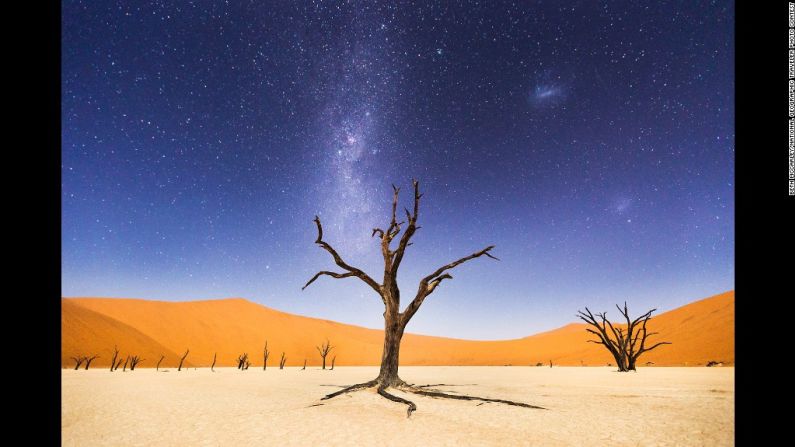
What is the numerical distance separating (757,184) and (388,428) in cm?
697

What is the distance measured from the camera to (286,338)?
77938mm

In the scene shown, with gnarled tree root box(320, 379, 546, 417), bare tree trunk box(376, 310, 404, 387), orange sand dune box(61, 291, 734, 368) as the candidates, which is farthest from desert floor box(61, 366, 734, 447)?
orange sand dune box(61, 291, 734, 368)

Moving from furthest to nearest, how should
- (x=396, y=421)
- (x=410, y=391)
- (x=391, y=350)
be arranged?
(x=391, y=350)
(x=410, y=391)
(x=396, y=421)

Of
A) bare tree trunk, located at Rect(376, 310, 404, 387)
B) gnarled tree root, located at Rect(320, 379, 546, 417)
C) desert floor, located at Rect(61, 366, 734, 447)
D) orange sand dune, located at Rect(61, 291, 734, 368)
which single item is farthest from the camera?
orange sand dune, located at Rect(61, 291, 734, 368)

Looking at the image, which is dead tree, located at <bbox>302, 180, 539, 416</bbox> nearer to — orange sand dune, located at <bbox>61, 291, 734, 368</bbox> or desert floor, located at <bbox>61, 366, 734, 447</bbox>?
desert floor, located at <bbox>61, 366, 734, 447</bbox>

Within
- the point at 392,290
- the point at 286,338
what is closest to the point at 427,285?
the point at 392,290

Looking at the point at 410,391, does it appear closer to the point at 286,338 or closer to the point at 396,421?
the point at 396,421

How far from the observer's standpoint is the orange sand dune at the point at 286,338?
48281 mm

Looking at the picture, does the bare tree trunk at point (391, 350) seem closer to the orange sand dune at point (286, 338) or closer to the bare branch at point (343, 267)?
the bare branch at point (343, 267)

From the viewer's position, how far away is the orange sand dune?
158 ft

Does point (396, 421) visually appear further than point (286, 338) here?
No

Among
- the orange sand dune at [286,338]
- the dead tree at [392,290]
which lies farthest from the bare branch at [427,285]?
the orange sand dune at [286,338]
